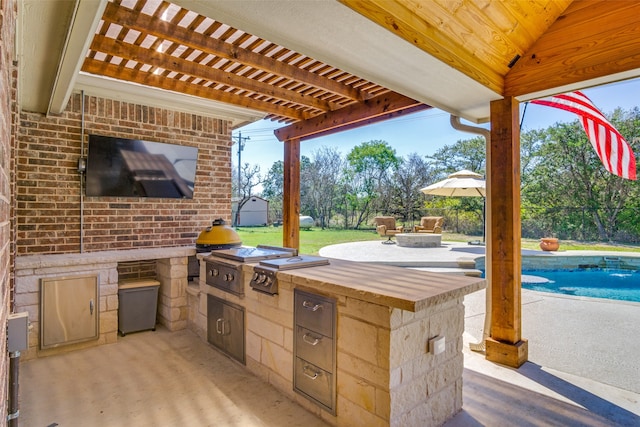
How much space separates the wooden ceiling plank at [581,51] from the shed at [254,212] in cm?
1765

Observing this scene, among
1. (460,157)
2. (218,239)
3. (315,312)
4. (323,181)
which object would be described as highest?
(460,157)

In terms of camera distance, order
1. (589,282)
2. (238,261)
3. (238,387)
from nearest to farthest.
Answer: (238,387)
(238,261)
(589,282)

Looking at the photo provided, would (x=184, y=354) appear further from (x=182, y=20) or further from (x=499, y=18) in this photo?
(x=499, y=18)

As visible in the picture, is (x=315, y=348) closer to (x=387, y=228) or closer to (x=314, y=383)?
(x=314, y=383)

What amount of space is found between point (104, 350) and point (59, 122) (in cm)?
254

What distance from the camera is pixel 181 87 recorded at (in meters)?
3.90

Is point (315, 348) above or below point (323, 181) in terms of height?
below

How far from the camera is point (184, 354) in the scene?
10.9 feet

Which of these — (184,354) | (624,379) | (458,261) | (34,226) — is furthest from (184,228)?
(458,261)

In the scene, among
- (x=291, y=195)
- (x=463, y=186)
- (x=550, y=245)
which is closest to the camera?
(x=291, y=195)

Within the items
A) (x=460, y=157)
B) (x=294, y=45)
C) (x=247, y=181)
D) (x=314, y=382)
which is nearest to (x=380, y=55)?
(x=294, y=45)

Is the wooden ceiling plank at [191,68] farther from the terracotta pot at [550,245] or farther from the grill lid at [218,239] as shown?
the terracotta pot at [550,245]

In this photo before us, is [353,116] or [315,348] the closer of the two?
[315,348]

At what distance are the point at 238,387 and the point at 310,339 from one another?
860mm
